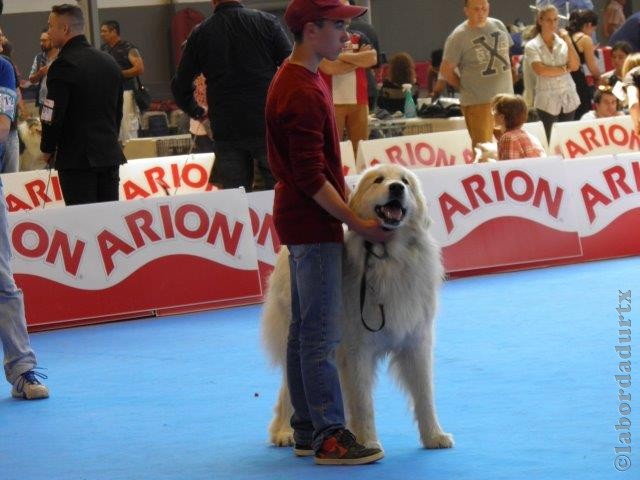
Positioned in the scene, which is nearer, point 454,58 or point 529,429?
point 529,429

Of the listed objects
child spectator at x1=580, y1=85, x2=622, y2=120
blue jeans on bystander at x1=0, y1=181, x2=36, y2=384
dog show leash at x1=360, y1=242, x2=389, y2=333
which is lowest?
blue jeans on bystander at x1=0, y1=181, x2=36, y2=384

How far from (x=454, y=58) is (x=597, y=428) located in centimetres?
708

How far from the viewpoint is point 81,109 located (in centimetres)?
828

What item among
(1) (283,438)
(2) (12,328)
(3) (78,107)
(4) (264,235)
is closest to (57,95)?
(3) (78,107)

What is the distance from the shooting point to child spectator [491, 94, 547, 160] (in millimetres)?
9844

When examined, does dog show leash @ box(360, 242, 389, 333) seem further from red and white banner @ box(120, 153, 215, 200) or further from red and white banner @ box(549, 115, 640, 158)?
red and white banner @ box(549, 115, 640, 158)

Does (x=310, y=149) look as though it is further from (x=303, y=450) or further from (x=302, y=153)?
(x=303, y=450)

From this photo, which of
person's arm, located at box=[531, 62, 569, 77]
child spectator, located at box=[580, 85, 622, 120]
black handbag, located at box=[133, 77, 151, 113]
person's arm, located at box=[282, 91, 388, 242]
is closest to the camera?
person's arm, located at box=[282, 91, 388, 242]

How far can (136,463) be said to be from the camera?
4.82 metres

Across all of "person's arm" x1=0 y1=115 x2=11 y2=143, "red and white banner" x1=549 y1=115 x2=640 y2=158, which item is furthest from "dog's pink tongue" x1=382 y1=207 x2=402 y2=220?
"red and white banner" x1=549 y1=115 x2=640 y2=158

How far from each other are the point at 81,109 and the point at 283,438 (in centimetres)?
397

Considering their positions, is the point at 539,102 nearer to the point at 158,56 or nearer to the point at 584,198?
the point at 584,198

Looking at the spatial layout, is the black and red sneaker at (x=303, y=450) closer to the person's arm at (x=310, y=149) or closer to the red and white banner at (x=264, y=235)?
the person's arm at (x=310, y=149)

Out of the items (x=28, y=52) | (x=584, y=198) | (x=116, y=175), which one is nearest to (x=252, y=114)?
(x=116, y=175)
